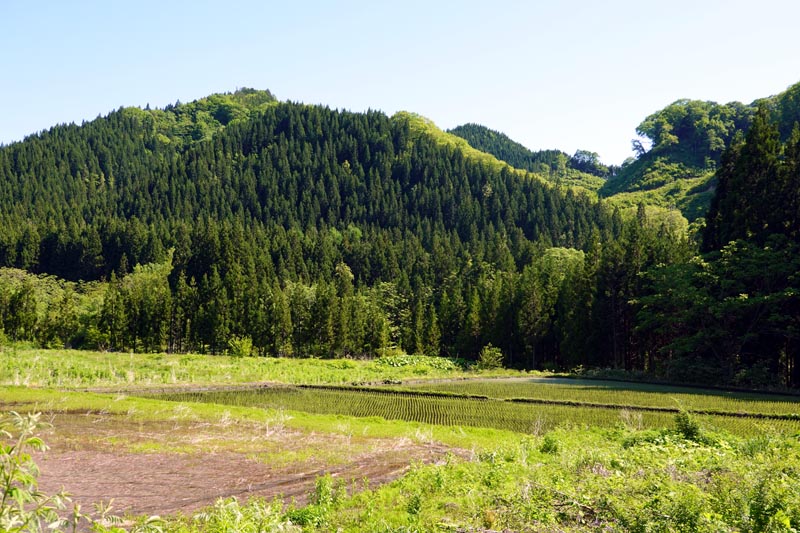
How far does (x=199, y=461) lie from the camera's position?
16.1 m

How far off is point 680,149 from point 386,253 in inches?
4334

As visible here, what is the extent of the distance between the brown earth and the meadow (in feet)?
0.26

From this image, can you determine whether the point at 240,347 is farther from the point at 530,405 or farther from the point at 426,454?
the point at 426,454

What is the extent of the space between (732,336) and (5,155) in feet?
644

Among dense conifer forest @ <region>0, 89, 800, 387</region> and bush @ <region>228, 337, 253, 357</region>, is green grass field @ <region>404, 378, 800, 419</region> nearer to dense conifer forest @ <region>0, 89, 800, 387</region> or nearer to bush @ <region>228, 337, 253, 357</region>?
dense conifer forest @ <region>0, 89, 800, 387</region>

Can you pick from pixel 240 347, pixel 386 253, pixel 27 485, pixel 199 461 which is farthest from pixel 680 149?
pixel 27 485

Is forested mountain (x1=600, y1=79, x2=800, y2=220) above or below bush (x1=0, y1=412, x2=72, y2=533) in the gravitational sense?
above

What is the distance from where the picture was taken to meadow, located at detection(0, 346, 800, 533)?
8.73 m

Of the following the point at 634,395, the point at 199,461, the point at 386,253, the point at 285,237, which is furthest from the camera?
the point at 285,237

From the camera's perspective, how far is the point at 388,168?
162250 millimetres

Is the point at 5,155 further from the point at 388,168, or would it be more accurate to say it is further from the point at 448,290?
the point at 448,290

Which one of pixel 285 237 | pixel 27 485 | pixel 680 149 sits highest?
pixel 680 149

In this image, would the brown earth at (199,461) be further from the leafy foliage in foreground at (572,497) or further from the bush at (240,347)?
the bush at (240,347)

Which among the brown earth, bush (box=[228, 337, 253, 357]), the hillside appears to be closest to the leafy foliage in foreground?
the brown earth
